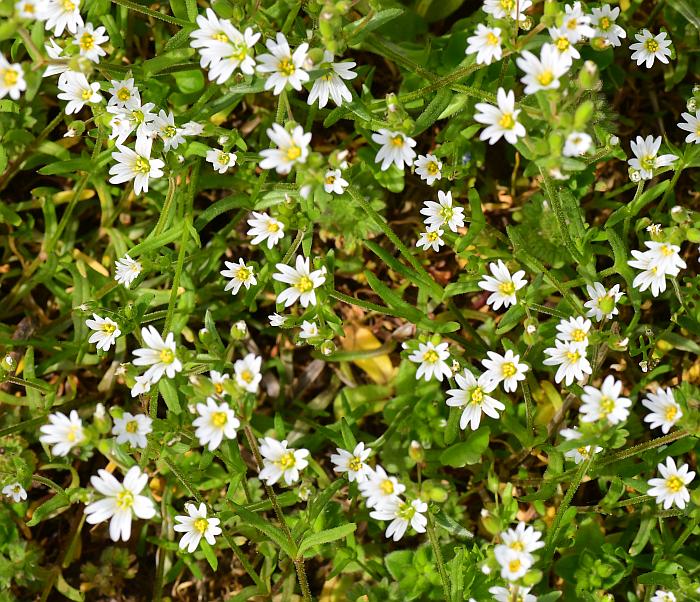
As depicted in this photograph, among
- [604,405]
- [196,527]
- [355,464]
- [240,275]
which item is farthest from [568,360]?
[196,527]

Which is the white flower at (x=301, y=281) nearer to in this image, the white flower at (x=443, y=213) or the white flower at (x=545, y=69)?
the white flower at (x=443, y=213)

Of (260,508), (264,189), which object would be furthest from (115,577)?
(264,189)

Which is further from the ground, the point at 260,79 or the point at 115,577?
the point at 260,79

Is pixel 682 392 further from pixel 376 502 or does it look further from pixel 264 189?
pixel 264 189

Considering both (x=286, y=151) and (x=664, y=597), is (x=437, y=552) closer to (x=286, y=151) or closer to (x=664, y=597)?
(x=664, y=597)

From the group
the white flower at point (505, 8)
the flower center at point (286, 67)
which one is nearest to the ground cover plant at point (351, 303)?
the flower center at point (286, 67)

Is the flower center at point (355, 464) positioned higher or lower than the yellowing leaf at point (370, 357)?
higher

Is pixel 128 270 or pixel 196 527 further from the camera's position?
pixel 128 270
